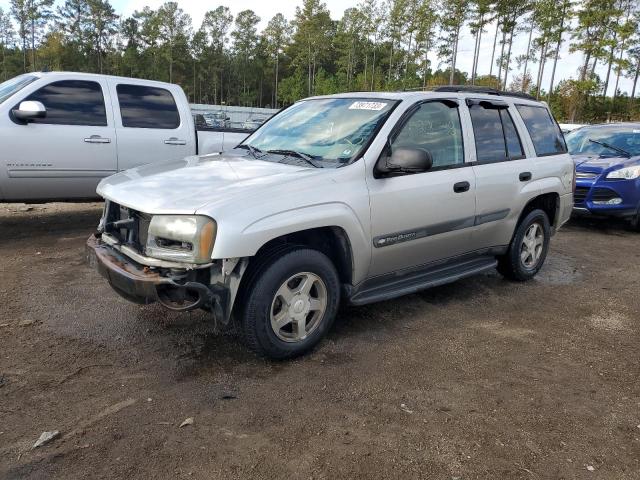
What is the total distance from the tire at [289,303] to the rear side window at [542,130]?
Answer: 2903mm

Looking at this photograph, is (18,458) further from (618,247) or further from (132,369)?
(618,247)

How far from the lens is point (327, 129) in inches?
159

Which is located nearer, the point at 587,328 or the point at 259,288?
the point at 259,288

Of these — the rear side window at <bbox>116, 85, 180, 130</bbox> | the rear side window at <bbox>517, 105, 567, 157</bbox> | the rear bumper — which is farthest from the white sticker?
the rear side window at <bbox>116, 85, 180, 130</bbox>

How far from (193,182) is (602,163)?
722 cm

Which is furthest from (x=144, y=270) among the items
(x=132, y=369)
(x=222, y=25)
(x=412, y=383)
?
(x=222, y=25)

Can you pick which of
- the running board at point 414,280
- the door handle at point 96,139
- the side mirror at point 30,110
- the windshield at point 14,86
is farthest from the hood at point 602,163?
the windshield at point 14,86

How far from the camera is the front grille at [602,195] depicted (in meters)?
7.90

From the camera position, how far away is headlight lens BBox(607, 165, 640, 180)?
788 cm

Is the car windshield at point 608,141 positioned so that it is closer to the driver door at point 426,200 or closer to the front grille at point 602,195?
the front grille at point 602,195

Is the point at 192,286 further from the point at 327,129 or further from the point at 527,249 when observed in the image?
the point at 527,249

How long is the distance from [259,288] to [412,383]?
3.68 ft

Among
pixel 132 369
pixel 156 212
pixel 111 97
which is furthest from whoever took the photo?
pixel 111 97

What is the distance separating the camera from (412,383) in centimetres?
320
